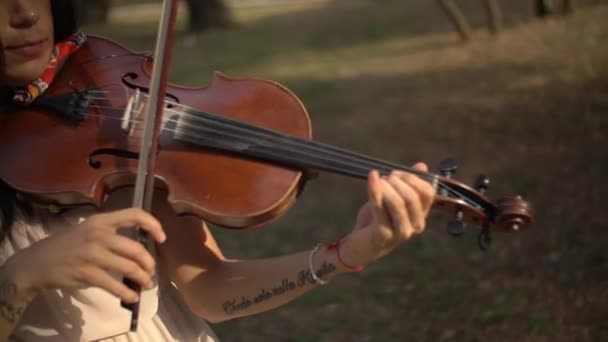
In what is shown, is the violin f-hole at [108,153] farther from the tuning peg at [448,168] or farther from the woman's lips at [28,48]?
the tuning peg at [448,168]

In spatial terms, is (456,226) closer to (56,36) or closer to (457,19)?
(56,36)

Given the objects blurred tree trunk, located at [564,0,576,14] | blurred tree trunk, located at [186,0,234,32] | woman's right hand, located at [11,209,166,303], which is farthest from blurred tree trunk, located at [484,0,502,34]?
woman's right hand, located at [11,209,166,303]

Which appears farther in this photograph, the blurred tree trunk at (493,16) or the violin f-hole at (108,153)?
the blurred tree trunk at (493,16)

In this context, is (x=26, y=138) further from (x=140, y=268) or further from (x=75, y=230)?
(x=140, y=268)

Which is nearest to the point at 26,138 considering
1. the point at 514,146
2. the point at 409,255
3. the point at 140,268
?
the point at 140,268

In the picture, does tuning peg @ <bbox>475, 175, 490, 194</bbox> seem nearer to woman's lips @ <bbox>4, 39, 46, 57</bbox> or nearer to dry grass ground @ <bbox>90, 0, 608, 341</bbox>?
woman's lips @ <bbox>4, 39, 46, 57</bbox>

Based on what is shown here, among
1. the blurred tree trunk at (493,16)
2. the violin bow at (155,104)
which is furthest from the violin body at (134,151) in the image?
the blurred tree trunk at (493,16)

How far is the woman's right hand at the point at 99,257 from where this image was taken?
1266 mm

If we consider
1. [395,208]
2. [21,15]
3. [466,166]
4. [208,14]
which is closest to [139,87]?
[21,15]

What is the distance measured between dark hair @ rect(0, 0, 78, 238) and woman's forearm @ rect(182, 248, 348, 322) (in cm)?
38

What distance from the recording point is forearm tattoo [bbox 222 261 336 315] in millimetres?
1552

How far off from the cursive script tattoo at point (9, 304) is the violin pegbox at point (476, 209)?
2.53 feet

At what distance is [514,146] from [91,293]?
15.0ft

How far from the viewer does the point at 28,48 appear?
1.54m
